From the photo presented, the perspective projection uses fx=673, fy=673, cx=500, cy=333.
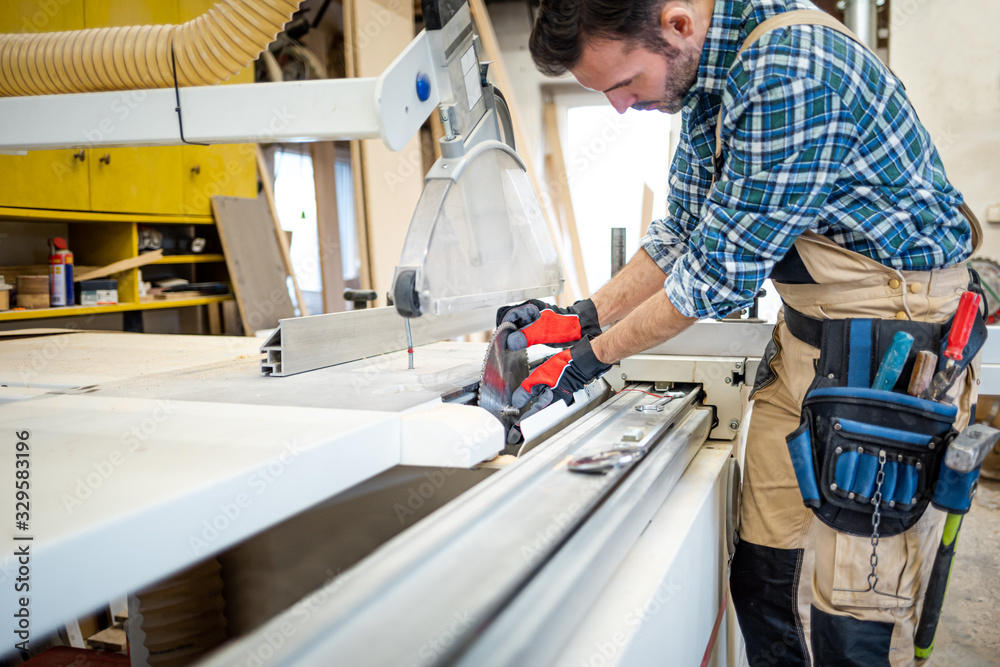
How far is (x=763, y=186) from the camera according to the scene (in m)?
1.05

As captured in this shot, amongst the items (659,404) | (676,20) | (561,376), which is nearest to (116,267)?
(561,376)

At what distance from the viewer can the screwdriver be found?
1.07m

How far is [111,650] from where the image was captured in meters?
1.82

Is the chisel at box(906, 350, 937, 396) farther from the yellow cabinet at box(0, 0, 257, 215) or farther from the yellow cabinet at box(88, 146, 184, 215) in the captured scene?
the yellow cabinet at box(88, 146, 184, 215)

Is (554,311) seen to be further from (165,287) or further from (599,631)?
(165,287)

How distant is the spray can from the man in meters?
2.83

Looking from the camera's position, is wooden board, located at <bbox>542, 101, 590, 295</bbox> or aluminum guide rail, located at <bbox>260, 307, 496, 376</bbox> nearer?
aluminum guide rail, located at <bbox>260, 307, 496, 376</bbox>

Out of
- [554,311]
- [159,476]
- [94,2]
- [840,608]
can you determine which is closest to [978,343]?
[840,608]

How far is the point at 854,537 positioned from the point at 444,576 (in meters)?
0.85

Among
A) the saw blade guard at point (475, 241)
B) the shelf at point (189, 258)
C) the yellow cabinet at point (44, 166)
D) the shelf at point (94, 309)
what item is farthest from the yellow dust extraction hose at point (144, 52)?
the shelf at point (189, 258)

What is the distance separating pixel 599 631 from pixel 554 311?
872 millimetres

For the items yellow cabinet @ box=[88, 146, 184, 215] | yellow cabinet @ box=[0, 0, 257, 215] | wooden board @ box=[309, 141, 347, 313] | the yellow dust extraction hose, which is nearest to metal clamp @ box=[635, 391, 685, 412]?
the yellow dust extraction hose

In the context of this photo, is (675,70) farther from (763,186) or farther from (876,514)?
(876,514)

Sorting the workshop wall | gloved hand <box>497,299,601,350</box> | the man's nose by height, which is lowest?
gloved hand <box>497,299,601,350</box>
